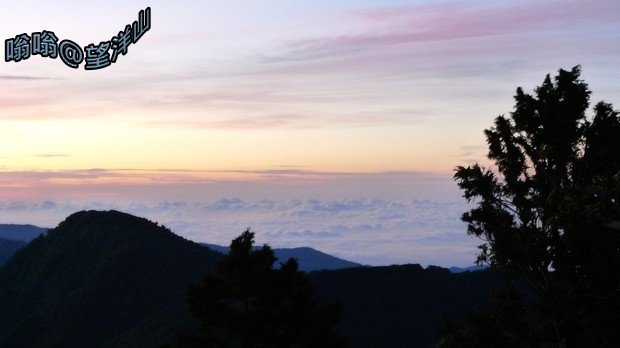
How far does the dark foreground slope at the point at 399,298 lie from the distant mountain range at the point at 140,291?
0.15 metres

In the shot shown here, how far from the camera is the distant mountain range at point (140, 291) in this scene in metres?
125

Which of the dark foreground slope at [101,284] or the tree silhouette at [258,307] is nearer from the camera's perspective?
the tree silhouette at [258,307]

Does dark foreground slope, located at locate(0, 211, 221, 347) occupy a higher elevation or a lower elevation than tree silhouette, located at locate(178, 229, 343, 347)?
lower

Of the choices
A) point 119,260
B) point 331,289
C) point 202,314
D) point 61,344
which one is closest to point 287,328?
point 202,314

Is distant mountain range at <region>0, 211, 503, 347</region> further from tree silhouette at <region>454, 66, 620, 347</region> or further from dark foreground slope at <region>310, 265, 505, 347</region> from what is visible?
tree silhouette at <region>454, 66, 620, 347</region>

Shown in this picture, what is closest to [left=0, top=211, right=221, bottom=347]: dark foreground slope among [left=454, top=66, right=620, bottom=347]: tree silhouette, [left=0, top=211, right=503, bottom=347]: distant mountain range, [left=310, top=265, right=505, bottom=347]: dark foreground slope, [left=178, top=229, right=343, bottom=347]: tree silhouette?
[left=0, top=211, right=503, bottom=347]: distant mountain range

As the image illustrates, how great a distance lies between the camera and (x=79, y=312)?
519 ft

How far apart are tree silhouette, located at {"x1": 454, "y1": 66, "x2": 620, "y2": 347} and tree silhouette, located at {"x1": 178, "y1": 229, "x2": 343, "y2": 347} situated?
11127 mm

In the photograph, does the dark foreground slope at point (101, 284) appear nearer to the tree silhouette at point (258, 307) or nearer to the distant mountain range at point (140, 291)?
the distant mountain range at point (140, 291)

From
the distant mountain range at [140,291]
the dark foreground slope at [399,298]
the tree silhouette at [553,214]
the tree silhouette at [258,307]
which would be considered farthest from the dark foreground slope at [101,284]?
the tree silhouette at [553,214]

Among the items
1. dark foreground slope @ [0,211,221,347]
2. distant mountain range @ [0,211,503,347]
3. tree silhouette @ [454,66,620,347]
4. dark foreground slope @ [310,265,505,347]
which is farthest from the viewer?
dark foreground slope @ [0,211,221,347]

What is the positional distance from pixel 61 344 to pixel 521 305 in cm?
11706

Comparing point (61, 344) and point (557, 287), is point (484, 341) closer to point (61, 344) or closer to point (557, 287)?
point (557, 287)

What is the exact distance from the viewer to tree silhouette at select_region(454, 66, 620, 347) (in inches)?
1622
